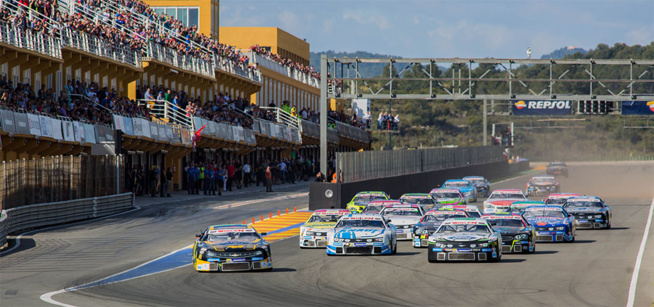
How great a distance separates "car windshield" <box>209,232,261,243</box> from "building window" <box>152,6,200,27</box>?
53.7 m

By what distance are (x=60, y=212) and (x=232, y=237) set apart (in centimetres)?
1323

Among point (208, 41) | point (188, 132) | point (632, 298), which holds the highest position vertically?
point (208, 41)

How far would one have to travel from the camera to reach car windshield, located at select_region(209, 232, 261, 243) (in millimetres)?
21078

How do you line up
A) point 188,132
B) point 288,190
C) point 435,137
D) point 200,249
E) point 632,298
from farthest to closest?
point 435,137 → point 288,190 → point 188,132 → point 200,249 → point 632,298

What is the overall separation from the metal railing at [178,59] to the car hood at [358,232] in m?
28.5

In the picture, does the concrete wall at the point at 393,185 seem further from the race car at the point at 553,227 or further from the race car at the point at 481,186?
the race car at the point at 553,227

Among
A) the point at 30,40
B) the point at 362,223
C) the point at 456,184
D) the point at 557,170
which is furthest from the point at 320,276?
the point at 557,170

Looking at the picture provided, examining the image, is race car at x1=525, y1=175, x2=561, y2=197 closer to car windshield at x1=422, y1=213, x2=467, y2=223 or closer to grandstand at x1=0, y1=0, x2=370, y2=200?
grandstand at x1=0, y1=0, x2=370, y2=200

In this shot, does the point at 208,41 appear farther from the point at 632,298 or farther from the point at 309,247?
the point at 632,298

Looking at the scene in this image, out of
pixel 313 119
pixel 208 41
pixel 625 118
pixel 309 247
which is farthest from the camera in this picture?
pixel 625 118

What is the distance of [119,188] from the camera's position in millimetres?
38188

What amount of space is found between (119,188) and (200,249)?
60.0ft

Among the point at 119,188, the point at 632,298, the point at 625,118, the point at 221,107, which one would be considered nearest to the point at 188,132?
the point at 221,107

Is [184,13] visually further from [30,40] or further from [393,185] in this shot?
[30,40]
